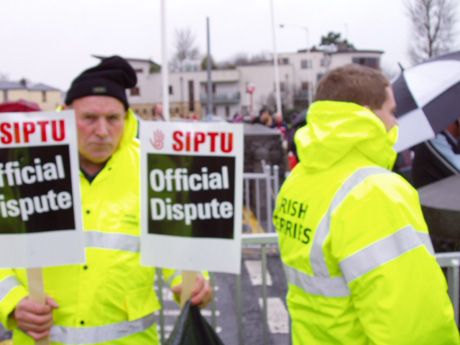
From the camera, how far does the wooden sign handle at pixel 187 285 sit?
213 cm

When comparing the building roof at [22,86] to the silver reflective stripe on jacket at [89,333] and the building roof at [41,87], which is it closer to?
the building roof at [41,87]

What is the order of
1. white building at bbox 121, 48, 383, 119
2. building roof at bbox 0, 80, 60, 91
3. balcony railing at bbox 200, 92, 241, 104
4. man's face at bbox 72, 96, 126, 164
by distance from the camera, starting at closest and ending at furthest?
man's face at bbox 72, 96, 126, 164, white building at bbox 121, 48, 383, 119, building roof at bbox 0, 80, 60, 91, balcony railing at bbox 200, 92, 241, 104

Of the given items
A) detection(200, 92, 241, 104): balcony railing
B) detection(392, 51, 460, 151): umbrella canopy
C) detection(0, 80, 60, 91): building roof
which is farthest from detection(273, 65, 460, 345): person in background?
detection(200, 92, 241, 104): balcony railing

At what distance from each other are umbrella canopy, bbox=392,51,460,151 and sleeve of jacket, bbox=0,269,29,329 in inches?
88.1

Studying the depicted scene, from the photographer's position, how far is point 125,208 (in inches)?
92.3

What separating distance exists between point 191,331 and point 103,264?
1.48 ft

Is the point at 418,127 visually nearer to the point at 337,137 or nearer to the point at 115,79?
the point at 337,137

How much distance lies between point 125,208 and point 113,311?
42cm

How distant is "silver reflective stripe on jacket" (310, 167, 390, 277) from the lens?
1.84 metres

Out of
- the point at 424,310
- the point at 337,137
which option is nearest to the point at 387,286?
the point at 424,310

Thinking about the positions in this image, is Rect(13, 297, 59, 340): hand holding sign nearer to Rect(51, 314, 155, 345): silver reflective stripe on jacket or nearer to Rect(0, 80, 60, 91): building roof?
Rect(51, 314, 155, 345): silver reflective stripe on jacket

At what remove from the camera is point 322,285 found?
1.94m

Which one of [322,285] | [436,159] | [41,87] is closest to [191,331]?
[322,285]

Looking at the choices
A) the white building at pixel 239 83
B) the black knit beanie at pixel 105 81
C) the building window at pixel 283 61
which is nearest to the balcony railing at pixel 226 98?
the white building at pixel 239 83
